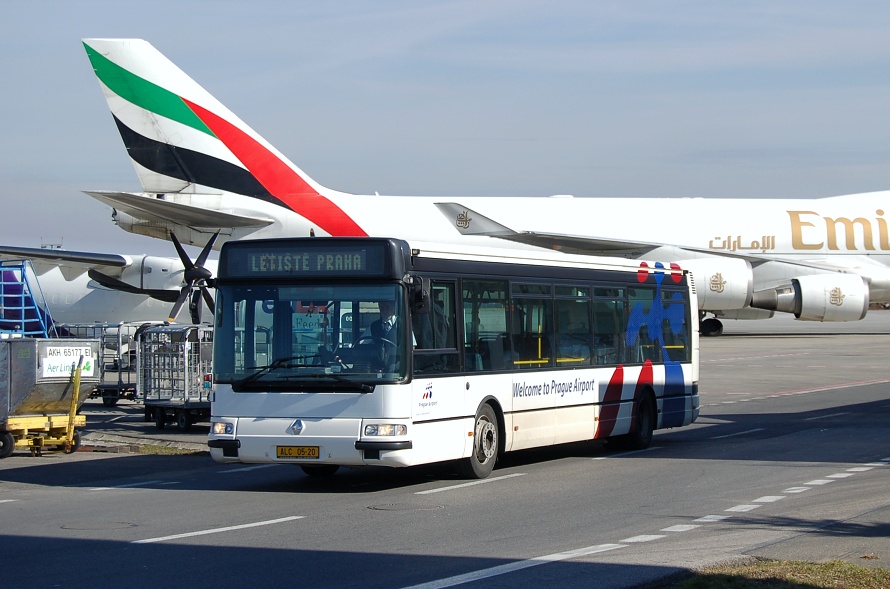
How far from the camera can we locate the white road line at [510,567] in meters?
7.29

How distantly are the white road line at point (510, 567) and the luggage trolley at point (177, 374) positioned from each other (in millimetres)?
11981

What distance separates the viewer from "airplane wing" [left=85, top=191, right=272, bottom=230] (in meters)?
28.4

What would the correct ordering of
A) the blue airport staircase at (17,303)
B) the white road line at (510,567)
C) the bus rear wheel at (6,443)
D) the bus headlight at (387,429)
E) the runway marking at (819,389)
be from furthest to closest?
the runway marking at (819,389), the blue airport staircase at (17,303), the bus rear wheel at (6,443), the bus headlight at (387,429), the white road line at (510,567)

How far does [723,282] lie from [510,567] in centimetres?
3434

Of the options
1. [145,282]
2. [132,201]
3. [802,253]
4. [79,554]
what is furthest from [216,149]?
[79,554]

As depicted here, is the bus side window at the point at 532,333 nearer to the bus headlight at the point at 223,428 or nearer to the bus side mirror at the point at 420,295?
the bus side mirror at the point at 420,295

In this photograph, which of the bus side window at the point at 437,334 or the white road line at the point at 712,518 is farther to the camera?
the bus side window at the point at 437,334

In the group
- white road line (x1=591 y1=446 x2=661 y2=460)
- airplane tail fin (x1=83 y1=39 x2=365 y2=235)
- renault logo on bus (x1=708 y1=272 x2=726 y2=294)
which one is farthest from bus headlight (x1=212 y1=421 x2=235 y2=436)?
renault logo on bus (x1=708 y1=272 x2=726 y2=294)

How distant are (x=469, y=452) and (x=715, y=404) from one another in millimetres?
12114

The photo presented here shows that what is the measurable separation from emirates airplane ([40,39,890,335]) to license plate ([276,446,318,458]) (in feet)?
59.8

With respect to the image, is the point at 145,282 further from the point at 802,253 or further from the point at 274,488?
the point at 274,488

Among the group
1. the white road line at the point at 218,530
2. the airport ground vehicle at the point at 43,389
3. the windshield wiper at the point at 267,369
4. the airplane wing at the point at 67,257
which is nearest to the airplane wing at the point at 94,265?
the airplane wing at the point at 67,257

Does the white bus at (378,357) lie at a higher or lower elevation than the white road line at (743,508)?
higher

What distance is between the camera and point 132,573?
7742 mm
